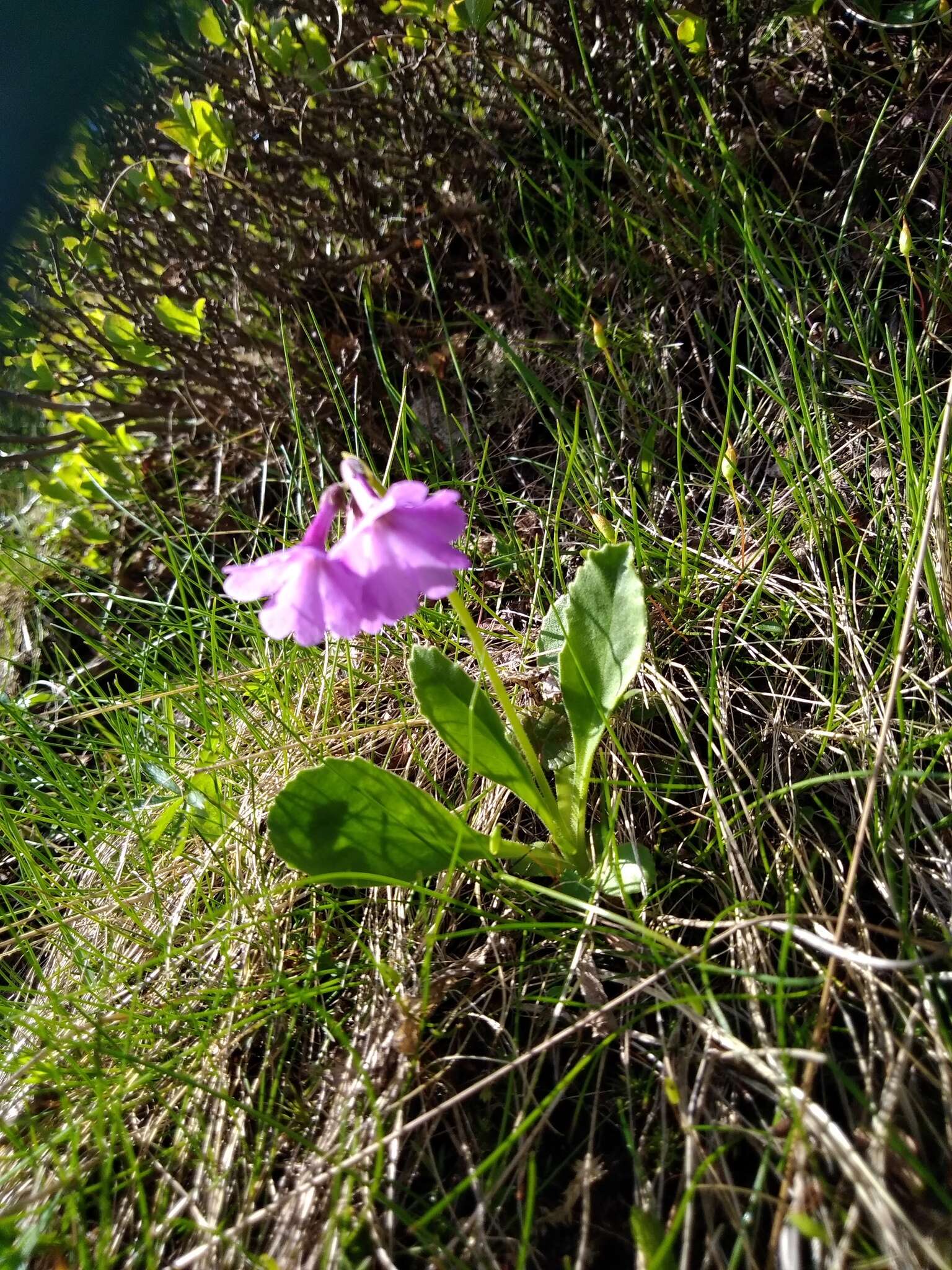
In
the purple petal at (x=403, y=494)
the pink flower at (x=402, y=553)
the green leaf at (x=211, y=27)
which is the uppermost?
the green leaf at (x=211, y=27)

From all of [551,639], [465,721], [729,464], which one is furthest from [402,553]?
[729,464]

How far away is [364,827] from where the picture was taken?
101 centimetres

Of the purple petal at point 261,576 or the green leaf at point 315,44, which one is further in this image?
the green leaf at point 315,44

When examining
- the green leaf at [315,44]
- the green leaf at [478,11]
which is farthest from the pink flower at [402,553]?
the green leaf at [315,44]

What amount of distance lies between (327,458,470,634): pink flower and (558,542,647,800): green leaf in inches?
10.2

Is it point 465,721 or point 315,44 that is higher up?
point 315,44

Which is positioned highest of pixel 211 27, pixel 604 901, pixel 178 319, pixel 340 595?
pixel 211 27

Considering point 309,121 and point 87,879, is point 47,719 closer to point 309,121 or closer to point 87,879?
point 87,879

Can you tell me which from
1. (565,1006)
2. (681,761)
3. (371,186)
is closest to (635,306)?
(371,186)

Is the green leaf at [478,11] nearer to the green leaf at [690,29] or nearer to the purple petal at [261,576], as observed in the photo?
the green leaf at [690,29]

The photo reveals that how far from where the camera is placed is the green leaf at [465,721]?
1059 mm

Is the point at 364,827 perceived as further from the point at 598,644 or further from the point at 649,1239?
the point at 649,1239

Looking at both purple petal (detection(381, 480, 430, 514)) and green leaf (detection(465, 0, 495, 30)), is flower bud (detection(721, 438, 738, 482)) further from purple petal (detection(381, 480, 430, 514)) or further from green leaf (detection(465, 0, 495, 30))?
green leaf (detection(465, 0, 495, 30))

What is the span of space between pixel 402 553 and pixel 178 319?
1.41 m
